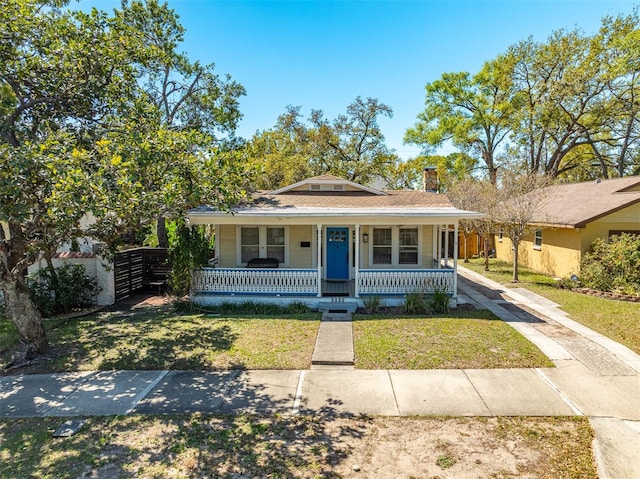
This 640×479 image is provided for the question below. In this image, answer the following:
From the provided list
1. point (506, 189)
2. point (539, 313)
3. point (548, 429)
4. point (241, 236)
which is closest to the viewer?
point (548, 429)

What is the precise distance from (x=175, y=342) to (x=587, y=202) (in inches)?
713

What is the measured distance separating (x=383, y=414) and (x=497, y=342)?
13.8 ft

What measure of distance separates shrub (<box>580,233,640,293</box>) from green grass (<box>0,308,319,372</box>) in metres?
10.9

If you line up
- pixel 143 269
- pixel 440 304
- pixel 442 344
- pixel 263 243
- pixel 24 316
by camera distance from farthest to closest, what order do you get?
pixel 143 269 < pixel 263 243 < pixel 440 304 < pixel 442 344 < pixel 24 316

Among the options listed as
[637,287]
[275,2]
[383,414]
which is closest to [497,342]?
[383,414]

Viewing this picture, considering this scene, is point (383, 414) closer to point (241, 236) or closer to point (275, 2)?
point (241, 236)

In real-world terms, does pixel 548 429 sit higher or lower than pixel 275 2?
lower

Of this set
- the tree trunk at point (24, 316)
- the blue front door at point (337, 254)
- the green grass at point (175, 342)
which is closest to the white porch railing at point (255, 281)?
the green grass at point (175, 342)

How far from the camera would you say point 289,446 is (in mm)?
4656

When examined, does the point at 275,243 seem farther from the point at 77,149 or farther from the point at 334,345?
the point at 77,149

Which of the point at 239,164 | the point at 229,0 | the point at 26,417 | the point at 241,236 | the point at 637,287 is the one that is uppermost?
the point at 229,0

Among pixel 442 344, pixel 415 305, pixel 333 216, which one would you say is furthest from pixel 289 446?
pixel 333 216

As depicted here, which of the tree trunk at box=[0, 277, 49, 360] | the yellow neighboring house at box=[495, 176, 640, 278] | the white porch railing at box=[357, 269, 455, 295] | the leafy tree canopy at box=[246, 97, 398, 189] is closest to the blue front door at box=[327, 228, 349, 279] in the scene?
the white porch railing at box=[357, 269, 455, 295]

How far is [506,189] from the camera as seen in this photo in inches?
682
